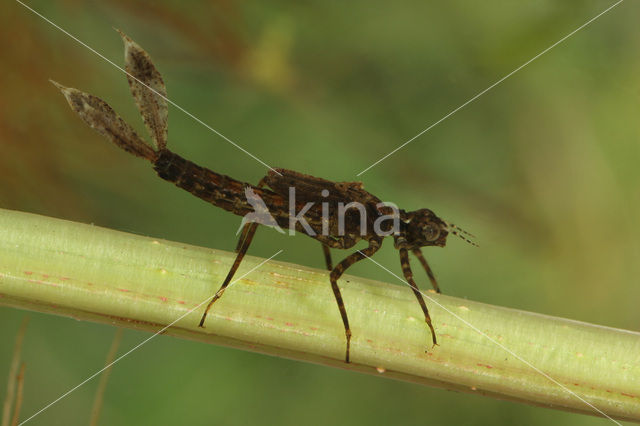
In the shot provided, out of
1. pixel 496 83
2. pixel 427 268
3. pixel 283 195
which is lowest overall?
pixel 427 268

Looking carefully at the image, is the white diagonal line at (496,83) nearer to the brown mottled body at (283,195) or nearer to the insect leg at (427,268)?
the brown mottled body at (283,195)

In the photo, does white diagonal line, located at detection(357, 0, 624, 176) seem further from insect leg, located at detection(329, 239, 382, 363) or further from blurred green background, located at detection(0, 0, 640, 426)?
insect leg, located at detection(329, 239, 382, 363)

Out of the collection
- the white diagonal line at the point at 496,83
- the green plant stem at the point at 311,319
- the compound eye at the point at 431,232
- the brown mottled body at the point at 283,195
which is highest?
the white diagonal line at the point at 496,83

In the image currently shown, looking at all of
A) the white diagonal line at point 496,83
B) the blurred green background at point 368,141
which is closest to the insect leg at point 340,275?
the blurred green background at point 368,141

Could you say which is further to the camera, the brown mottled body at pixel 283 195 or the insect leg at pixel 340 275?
the brown mottled body at pixel 283 195

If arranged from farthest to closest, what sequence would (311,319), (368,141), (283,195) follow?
(368,141)
(283,195)
(311,319)

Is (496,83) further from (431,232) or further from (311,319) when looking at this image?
(311,319)

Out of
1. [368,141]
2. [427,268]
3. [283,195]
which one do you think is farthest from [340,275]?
[368,141]

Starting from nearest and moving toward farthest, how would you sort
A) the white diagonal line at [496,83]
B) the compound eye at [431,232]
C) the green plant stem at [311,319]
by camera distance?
the green plant stem at [311,319] → the compound eye at [431,232] → the white diagonal line at [496,83]

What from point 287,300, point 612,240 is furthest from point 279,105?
point 612,240
